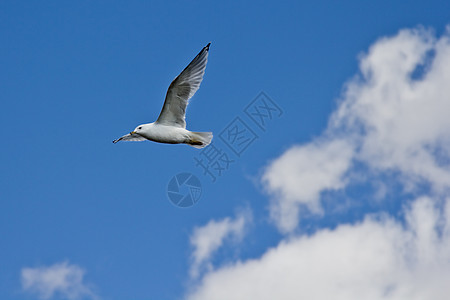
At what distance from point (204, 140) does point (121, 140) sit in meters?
2.29

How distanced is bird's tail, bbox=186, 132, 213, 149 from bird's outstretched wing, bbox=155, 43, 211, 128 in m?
0.31

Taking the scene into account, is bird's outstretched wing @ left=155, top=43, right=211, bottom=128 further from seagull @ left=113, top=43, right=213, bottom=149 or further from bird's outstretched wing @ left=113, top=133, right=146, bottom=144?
bird's outstretched wing @ left=113, top=133, right=146, bottom=144

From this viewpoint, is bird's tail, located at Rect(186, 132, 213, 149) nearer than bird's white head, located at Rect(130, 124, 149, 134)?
Yes

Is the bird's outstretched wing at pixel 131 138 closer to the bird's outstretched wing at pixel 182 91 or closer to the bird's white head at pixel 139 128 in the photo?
the bird's white head at pixel 139 128

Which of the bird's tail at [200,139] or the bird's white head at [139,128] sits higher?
the bird's white head at [139,128]

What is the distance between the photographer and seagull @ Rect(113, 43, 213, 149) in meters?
13.4

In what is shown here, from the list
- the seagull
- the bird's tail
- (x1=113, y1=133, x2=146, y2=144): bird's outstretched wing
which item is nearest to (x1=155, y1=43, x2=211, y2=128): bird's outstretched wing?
the seagull

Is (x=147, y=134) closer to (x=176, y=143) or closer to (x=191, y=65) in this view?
(x=176, y=143)

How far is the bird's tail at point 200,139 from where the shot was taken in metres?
13.8

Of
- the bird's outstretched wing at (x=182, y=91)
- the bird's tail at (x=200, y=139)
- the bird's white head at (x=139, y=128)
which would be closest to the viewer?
the bird's outstretched wing at (x=182, y=91)

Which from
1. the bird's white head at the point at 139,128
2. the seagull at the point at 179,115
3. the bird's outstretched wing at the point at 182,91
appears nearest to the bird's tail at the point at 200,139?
the seagull at the point at 179,115

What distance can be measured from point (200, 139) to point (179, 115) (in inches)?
26.0

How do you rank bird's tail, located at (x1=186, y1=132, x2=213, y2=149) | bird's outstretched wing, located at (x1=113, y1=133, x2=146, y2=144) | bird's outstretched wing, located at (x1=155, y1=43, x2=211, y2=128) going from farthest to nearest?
bird's outstretched wing, located at (x1=113, y1=133, x2=146, y2=144) < bird's tail, located at (x1=186, y1=132, x2=213, y2=149) < bird's outstretched wing, located at (x1=155, y1=43, x2=211, y2=128)

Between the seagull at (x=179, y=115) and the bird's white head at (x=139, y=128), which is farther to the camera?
the bird's white head at (x=139, y=128)
